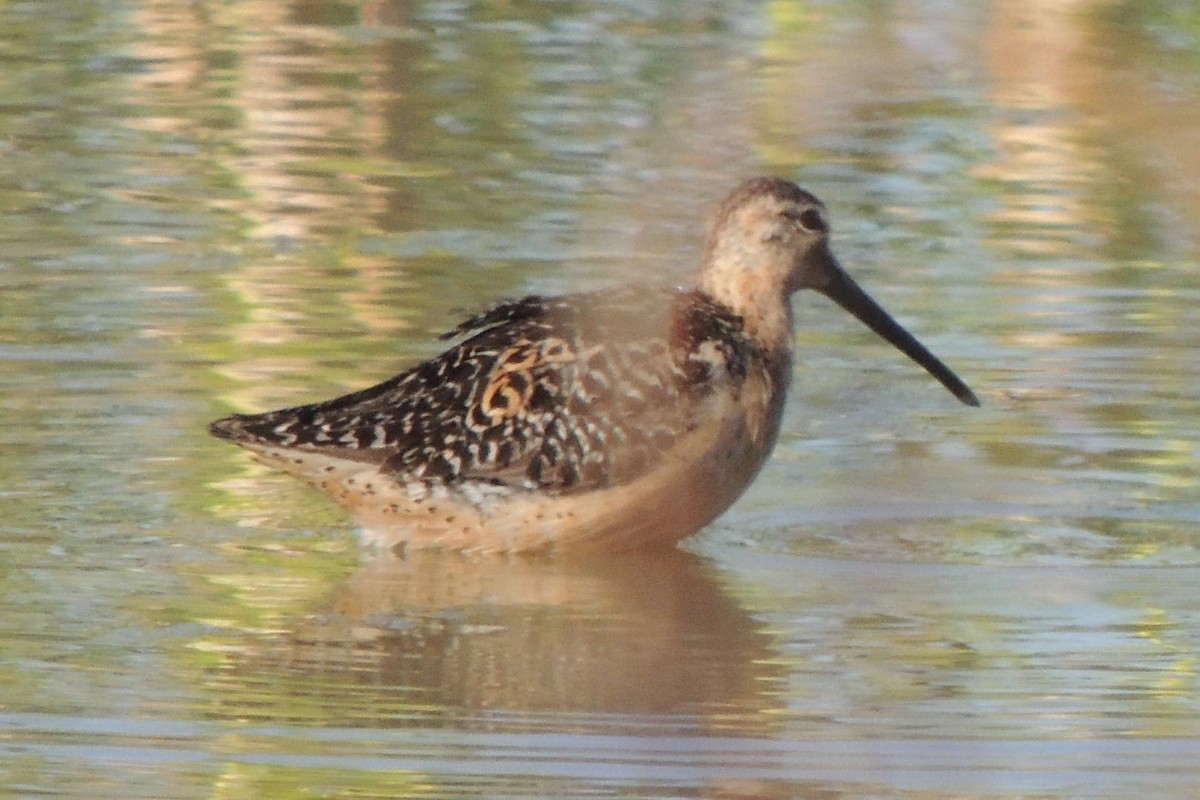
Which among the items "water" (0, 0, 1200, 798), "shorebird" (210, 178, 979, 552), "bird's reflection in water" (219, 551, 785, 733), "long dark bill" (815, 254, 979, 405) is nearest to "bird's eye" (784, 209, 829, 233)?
"long dark bill" (815, 254, 979, 405)

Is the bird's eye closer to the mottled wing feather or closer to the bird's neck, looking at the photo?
the bird's neck

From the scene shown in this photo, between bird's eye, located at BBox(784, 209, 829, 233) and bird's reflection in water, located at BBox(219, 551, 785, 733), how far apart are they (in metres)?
1.38

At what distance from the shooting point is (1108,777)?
6.16 m

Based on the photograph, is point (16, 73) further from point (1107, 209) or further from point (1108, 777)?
point (1108, 777)

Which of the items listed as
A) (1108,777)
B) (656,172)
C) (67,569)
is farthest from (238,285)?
(1108,777)

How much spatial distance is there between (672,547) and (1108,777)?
8.98 feet

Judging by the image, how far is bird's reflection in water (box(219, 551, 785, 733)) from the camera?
675 centimetres

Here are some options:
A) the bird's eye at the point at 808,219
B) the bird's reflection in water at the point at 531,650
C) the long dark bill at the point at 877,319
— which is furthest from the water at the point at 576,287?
the bird's eye at the point at 808,219

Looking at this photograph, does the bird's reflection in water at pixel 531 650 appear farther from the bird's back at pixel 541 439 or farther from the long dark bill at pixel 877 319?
the long dark bill at pixel 877 319

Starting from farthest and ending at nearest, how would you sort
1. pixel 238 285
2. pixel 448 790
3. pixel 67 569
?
pixel 238 285
pixel 67 569
pixel 448 790

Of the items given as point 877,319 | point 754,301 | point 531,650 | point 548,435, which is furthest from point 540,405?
point 877,319

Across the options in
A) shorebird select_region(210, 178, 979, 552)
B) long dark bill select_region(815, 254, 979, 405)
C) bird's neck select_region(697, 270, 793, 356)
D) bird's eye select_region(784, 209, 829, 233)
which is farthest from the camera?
long dark bill select_region(815, 254, 979, 405)

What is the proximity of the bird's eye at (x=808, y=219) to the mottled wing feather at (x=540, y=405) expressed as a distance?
2.55ft

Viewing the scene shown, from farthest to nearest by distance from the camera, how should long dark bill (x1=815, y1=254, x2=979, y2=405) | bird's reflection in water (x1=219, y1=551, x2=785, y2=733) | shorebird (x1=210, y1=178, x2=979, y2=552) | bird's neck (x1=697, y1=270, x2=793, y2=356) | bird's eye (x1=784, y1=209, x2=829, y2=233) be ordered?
long dark bill (x1=815, y1=254, x2=979, y2=405) → bird's eye (x1=784, y1=209, x2=829, y2=233) → bird's neck (x1=697, y1=270, x2=793, y2=356) → shorebird (x1=210, y1=178, x2=979, y2=552) → bird's reflection in water (x1=219, y1=551, x2=785, y2=733)
